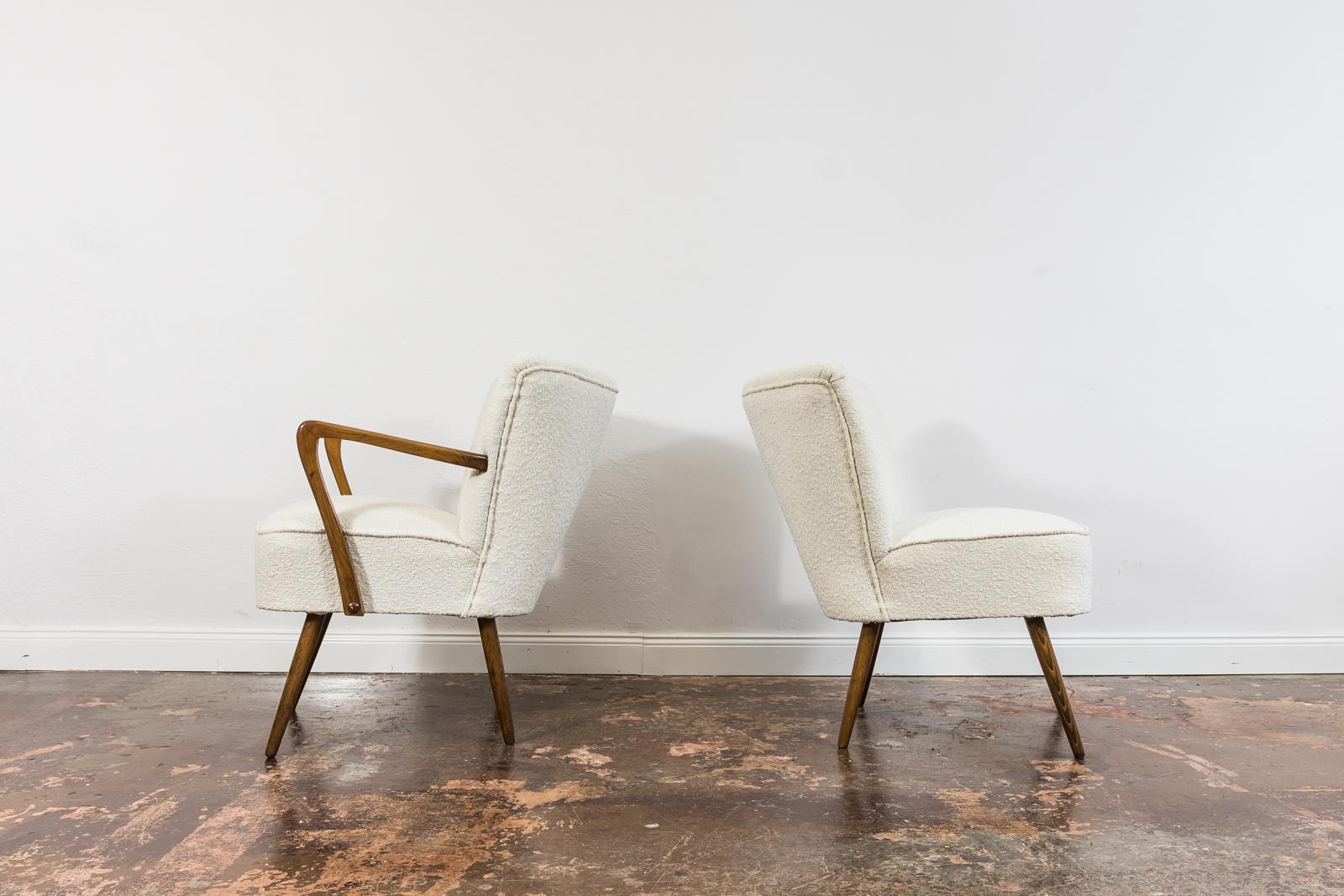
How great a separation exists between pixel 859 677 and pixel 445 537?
100 centimetres

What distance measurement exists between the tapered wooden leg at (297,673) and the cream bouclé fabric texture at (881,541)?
3.74ft

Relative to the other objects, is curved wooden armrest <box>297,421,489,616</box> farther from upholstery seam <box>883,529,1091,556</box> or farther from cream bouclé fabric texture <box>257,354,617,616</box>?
upholstery seam <box>883,529,1091,556</box>

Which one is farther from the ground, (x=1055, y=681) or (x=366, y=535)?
(x=366, y=535)

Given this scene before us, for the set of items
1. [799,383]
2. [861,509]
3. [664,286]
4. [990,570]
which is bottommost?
[990,570]

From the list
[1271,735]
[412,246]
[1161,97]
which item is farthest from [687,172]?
[1271,735]

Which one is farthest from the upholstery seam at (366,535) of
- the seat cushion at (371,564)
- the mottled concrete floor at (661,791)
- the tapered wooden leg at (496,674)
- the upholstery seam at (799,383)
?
the upholstery seam at (799,383)

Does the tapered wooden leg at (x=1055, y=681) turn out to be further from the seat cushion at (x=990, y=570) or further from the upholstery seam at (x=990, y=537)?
the upholstery seam at (x=990, y=537)

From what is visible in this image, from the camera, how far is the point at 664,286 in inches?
105

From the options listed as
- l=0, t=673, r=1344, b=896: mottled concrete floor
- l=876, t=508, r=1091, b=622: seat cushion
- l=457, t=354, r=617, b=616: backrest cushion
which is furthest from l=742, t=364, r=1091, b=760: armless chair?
l=457, t=354, r=617, b=616: backrest cushion

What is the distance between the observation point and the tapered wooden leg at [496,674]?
6.22ft

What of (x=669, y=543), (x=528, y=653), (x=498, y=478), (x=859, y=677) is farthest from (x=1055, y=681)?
(x=528, y=653)

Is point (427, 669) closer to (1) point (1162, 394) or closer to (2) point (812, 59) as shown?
(2) point (812, 59)

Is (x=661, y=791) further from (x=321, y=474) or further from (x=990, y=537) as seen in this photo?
(x=321, y=474)

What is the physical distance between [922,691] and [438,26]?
258cm
